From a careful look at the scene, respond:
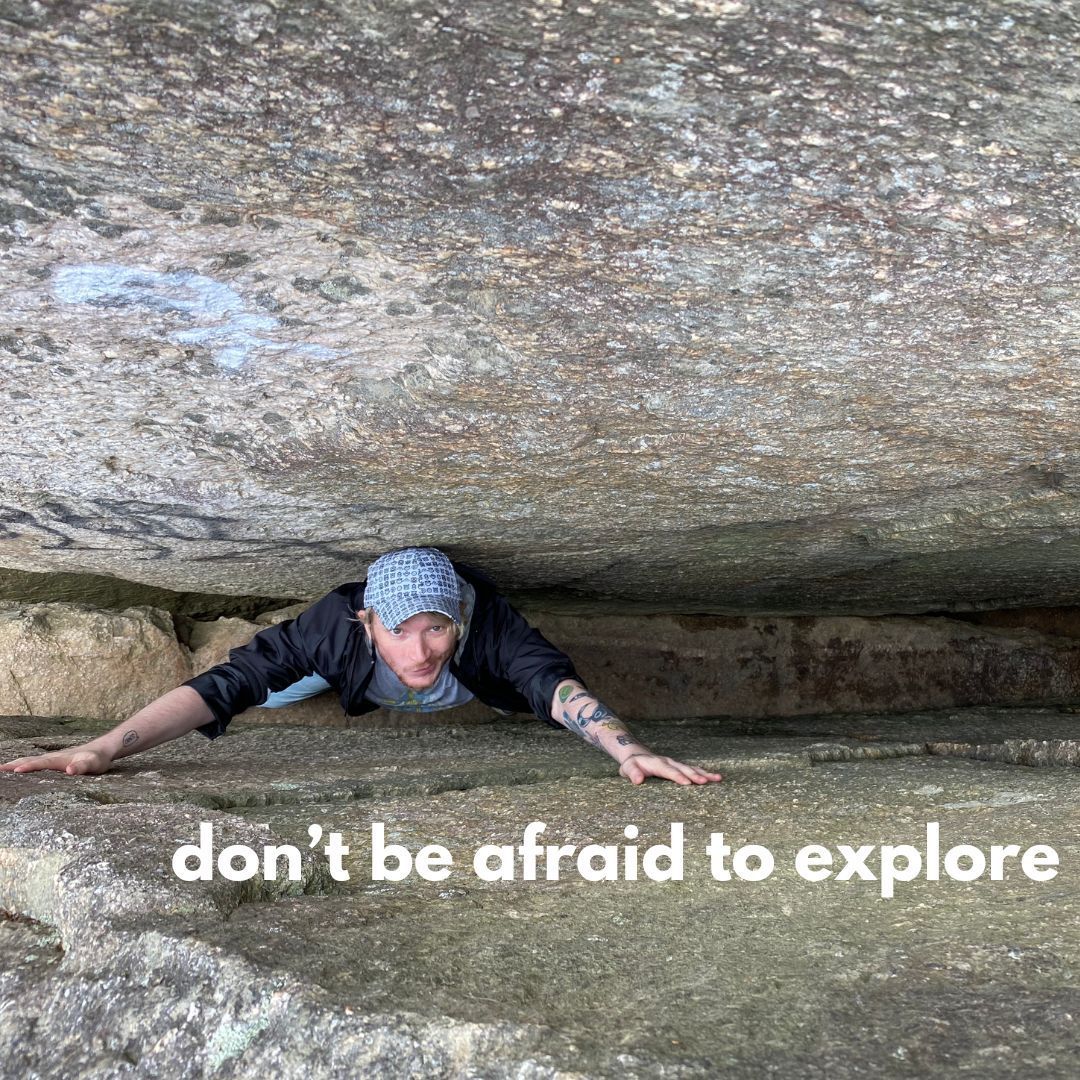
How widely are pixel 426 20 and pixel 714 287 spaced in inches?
26.0

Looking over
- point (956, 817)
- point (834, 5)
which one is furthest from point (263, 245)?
point (956, 817)

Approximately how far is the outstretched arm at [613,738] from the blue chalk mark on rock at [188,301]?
1.06m

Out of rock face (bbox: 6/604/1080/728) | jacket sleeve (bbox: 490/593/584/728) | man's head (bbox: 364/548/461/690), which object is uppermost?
man's head (bbox: 364/548/461/690)

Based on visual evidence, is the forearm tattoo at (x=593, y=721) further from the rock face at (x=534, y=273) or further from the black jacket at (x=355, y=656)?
the rock face at (x=534, y=273)

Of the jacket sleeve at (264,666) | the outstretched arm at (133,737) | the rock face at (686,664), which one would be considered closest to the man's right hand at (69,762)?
the outstretched arm at (133,737)

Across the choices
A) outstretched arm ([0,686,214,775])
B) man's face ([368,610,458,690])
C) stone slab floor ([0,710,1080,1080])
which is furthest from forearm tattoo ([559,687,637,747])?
outstretched arm ([0,686,214,775])

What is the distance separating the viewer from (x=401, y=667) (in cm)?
282

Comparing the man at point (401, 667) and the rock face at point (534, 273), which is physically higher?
the rock face at point (534, 273)

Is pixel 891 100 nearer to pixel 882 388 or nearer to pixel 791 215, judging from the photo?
pixel 791 215

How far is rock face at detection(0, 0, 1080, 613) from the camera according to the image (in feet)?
3.81

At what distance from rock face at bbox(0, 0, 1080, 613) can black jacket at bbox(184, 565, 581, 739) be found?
196 millimetres

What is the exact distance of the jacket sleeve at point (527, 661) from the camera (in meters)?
2.81

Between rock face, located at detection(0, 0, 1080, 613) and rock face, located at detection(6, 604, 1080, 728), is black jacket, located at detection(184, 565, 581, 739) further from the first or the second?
rock face, located at detection(6, 604, 1080, 728)

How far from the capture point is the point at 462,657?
297 centimetres
